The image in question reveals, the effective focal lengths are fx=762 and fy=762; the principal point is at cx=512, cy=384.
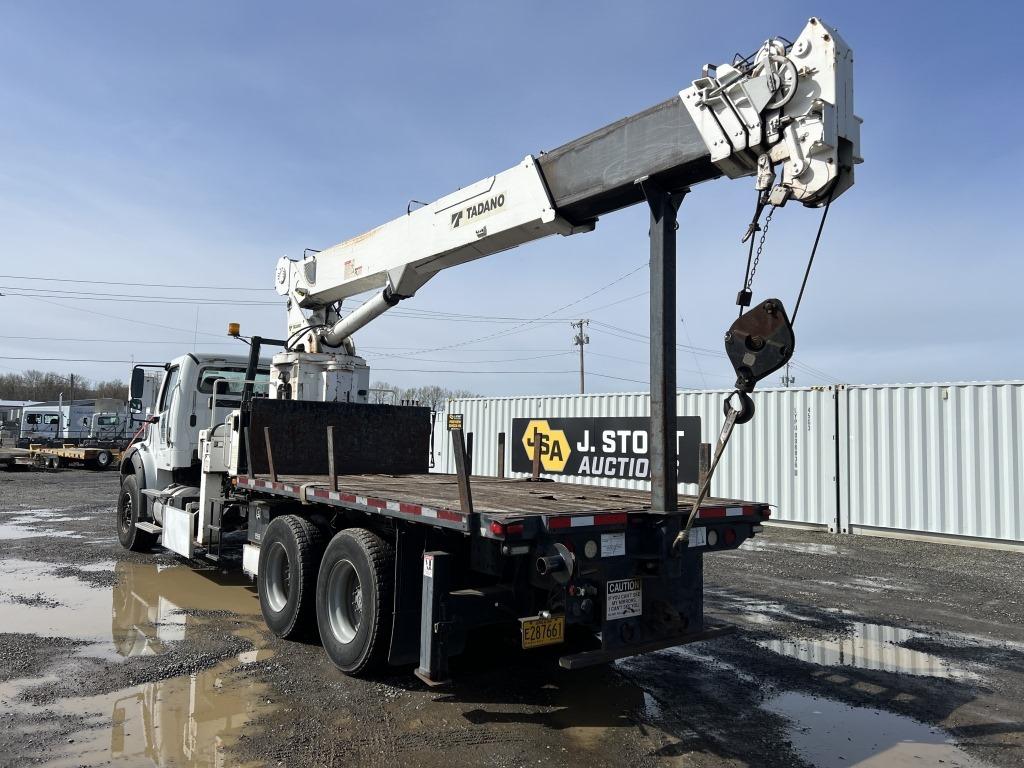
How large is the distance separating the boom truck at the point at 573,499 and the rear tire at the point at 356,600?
14 mm

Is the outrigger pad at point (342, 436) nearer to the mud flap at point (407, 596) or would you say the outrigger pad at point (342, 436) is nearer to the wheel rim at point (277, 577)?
the wheel rim at point (277, 577)

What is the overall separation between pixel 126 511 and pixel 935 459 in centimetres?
1231

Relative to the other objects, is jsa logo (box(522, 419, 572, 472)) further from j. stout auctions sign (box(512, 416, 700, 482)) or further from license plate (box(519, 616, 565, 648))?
license plate (box(519, 616, 565, 648))

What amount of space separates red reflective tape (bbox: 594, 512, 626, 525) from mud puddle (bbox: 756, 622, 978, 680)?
2.57 metres

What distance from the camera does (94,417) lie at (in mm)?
36000

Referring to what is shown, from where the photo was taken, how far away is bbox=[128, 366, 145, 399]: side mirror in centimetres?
985

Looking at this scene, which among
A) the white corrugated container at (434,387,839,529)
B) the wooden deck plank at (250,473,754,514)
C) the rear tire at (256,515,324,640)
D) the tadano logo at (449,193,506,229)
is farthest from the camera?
the white corrugated container at (434,387,839,529)

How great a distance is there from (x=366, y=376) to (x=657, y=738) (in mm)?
5956

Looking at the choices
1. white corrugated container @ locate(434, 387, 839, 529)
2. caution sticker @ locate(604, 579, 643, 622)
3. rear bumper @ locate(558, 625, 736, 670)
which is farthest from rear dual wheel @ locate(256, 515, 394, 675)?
white corrugated container @ locate(434, 387, 839, 529)

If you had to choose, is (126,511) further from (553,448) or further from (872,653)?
(553,448)

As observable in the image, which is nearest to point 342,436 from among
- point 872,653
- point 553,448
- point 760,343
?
point 760,343

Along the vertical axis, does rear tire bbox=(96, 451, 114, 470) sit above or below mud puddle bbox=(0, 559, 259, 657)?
above

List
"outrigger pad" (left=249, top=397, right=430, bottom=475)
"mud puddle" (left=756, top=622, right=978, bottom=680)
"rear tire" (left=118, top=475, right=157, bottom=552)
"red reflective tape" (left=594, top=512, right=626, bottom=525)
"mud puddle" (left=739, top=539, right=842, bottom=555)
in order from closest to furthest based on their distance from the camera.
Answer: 1. "red reflective tape" (left=594, top=512, right=626, bottom=525)
2. "mud puddle" (left=756, top=622, right=978, bottom=680)
3. "outrigger pad" (left=249, top=397, right=430, bottom=475)
4. "rear tire" (left=118, top=475, right=157, bottom=552)
5. "mud puddle" (left=739, top=539, right=842, bottom=555)

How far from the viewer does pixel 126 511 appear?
34.4 ft
